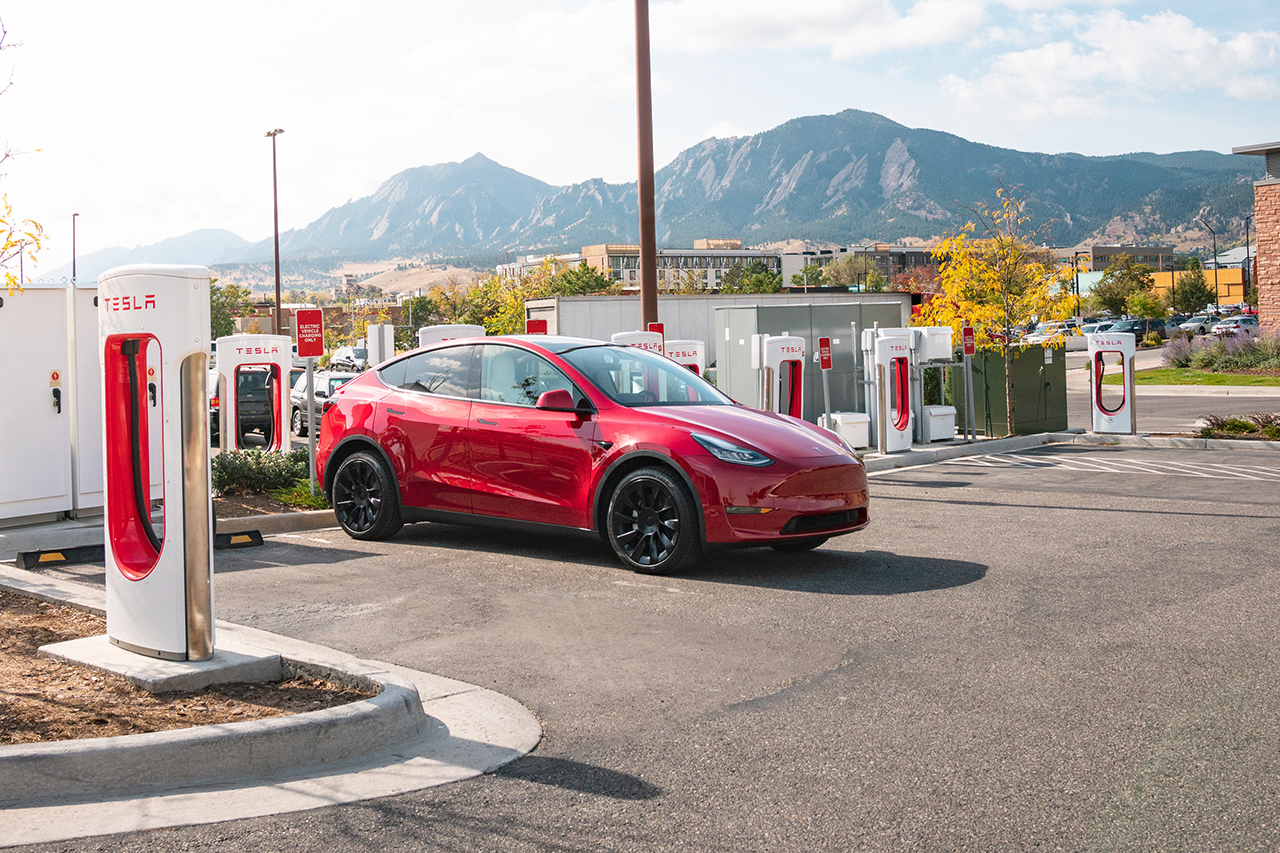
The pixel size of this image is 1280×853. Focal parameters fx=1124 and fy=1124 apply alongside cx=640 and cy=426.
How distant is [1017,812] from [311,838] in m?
2.25

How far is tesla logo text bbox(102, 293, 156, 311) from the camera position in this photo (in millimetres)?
4828

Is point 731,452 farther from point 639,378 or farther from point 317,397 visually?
point 317,397

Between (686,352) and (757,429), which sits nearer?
(757,429)

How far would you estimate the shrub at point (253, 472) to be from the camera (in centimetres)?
1088

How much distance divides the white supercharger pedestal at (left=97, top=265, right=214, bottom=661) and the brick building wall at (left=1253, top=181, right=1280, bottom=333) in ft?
134

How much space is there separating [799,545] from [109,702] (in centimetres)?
498

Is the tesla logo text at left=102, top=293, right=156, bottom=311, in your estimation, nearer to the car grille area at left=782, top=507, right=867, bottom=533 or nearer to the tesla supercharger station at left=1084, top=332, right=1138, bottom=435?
the car grille area at left=782, top=507, right=867, bottom=533

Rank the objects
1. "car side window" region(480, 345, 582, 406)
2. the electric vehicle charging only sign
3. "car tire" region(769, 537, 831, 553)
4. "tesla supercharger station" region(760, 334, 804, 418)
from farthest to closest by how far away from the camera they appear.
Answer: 1. "tesla supercharger station" region(760, 334, 804, 418)
2. the electric vehicle charging only sign
3. "car side window" region(480, 345, 582, 406)
4. "car tire" region(769, 537, 831, 553)

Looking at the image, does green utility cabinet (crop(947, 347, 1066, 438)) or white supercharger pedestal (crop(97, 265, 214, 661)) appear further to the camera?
green utility cabinet (crop(947, 347, 1066, 438))

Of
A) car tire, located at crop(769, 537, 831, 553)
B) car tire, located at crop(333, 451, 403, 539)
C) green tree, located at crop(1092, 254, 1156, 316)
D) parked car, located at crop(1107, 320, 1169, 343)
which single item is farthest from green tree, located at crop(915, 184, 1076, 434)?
green tree, located at crop(1092, 254, 1156, 316)

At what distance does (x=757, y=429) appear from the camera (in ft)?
25.3

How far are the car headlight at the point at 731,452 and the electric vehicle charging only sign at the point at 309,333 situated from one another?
20.2ft

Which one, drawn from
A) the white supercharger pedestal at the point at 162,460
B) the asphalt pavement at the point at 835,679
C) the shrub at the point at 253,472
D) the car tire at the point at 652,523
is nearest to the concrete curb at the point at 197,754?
the asphalt pavement at the point at 835,679

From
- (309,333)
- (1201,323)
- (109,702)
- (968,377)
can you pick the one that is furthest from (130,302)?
(1201,323)
